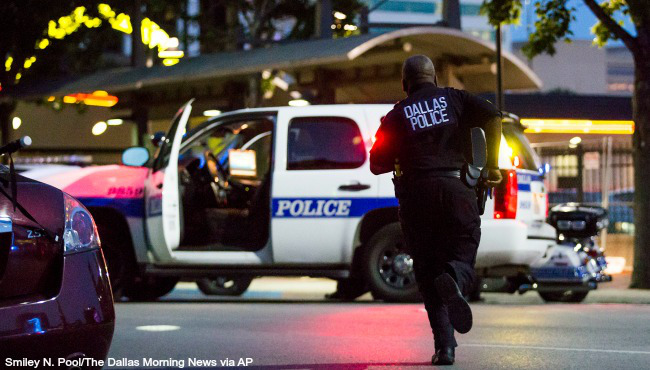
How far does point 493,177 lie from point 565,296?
645 cm

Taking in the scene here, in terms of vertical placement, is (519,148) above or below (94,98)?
below

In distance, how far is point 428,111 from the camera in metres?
6.77

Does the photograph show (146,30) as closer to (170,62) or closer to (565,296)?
(170,62)

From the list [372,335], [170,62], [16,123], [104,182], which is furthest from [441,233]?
[16,123]

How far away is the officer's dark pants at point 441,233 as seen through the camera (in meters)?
6.73

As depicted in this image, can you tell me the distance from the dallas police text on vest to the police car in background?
439 cm

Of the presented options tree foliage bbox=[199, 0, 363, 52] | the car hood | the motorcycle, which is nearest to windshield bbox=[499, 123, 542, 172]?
the motorcycle

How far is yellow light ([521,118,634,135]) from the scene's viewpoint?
2761cm

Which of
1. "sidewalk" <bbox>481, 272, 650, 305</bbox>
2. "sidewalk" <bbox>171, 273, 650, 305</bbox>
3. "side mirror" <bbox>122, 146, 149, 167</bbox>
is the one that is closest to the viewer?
"side mirror" <bbox>122, 146, 149, 167</bbox>

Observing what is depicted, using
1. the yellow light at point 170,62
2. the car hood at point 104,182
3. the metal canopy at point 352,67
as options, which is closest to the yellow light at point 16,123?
the metal canopy at point 352,67

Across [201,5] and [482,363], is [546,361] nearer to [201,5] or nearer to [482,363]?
[482,363]

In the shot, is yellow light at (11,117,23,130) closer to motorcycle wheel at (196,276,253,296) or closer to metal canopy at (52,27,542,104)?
metal canopy at (52,27,542,104)

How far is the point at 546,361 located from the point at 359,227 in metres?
4.59

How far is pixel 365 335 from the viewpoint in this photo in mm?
8555
